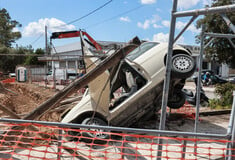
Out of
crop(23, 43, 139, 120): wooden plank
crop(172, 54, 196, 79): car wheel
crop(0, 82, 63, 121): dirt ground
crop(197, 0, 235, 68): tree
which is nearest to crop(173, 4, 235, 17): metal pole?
crop(23, 43, 139, 120): wooden plank

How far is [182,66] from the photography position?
4.65 m

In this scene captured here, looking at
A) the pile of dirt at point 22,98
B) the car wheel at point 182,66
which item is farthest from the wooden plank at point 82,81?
the pile of dirt at point 22,98

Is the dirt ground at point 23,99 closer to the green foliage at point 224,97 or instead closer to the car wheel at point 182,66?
the car wheel at point 182,66

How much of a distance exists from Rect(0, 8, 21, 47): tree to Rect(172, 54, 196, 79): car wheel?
49.4 meters

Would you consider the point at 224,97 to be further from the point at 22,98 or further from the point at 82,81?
the point at 22,98

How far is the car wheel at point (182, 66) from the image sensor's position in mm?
4586

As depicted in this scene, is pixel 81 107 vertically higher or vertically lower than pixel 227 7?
lower

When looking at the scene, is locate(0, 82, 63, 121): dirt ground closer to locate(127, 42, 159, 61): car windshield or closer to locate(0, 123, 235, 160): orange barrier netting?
locate(0, 123, 235, 160): orange barrier netting

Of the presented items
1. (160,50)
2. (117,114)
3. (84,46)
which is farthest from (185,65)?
(84,46)

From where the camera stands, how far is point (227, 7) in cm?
201

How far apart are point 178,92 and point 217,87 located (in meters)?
4.67

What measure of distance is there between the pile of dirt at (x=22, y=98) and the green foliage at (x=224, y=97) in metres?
7.85

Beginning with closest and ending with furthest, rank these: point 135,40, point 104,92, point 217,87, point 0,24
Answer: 1. point 135,40
2. point 104,92
3. point 217,87
4. point 0,24

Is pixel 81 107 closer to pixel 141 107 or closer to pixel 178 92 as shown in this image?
pixel 141 107
